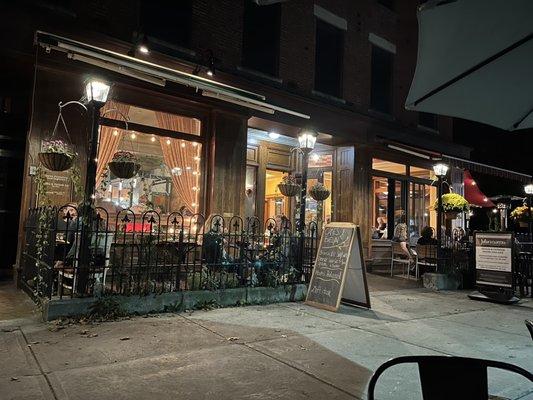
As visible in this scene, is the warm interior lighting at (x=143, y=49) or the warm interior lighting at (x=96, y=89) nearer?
the warm interior lighting at (x=96, y=89)

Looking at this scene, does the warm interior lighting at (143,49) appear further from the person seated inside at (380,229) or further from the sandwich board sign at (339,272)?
the person seated inside at (380,229)

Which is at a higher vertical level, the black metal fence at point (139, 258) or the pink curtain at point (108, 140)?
the pink curtain at point (108, 140)

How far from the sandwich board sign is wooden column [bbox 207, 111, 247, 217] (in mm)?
3137

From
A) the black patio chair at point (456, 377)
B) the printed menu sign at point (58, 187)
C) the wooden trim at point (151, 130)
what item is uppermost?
the wooden trim at point (151, 130)

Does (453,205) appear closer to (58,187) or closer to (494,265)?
(494,265)

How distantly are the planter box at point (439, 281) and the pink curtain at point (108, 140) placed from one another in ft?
26.6

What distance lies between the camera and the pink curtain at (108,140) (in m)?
8.85

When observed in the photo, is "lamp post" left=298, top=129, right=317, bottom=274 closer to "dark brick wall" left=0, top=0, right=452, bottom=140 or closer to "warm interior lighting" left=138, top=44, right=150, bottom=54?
"dark brick wall" left=0, top=0, right=452, bottom=140

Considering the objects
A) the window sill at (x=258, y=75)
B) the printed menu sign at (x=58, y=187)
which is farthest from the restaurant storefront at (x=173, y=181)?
the window sill at (x=258, y=75)

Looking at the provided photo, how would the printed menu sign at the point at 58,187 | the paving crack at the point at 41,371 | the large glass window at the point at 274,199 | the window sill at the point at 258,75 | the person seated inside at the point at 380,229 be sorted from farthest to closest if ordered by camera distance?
1. the person seated inside at the point at 380,229
2. the large glass window at the point at 274,199
3. the window sill at the point at 258,75
4. the printed menu sign at the point at 58,187
5. the paving crack at the point at 41,371

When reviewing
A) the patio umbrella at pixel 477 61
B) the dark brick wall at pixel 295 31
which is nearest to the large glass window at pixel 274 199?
the dark brick wall at pixel 295 31

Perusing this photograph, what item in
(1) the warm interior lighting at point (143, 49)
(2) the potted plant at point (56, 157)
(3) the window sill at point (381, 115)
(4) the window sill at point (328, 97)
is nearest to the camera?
(2) the potted plant at point (56, 157)

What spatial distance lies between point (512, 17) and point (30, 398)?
4780 mm

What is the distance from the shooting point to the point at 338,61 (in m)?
13.8
